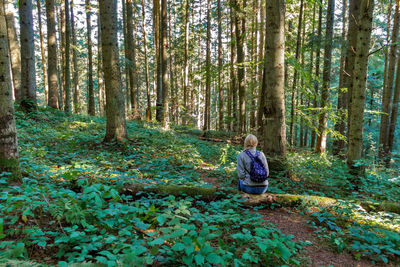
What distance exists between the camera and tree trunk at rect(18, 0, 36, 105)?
10.7 metres

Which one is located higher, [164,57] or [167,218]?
[164,57]

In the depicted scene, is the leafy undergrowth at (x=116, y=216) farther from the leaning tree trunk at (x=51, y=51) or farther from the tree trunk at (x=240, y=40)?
the tree trunk at (x=240, y=40)

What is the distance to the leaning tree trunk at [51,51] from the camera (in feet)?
42.2

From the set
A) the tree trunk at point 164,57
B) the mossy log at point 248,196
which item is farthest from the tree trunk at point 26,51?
the mossy log at point 248,196

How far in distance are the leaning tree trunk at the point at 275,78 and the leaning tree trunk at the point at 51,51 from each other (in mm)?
12245

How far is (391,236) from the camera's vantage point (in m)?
3.25

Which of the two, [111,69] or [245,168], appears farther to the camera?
[111,69]

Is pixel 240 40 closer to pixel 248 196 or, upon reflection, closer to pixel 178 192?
pixel 248 196

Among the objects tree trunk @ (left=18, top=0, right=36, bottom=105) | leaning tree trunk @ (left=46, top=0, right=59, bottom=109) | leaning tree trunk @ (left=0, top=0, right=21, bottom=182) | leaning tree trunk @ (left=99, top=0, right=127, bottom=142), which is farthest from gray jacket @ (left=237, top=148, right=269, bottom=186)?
leaning tree trunk @ (left=46, top=0, right=59, bottom=109)

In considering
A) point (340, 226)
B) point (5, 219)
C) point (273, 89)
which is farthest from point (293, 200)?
point (5, 219)

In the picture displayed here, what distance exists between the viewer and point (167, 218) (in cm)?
372

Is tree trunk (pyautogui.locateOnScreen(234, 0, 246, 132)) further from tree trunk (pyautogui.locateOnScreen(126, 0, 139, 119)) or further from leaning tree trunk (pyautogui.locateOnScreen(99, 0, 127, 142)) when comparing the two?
tree trunk (pyautogui.locateOnScreen(126, 0, 139, 119))

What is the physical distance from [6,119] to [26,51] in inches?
364

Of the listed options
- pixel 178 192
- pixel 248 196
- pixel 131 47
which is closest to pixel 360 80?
pixel 248 196
